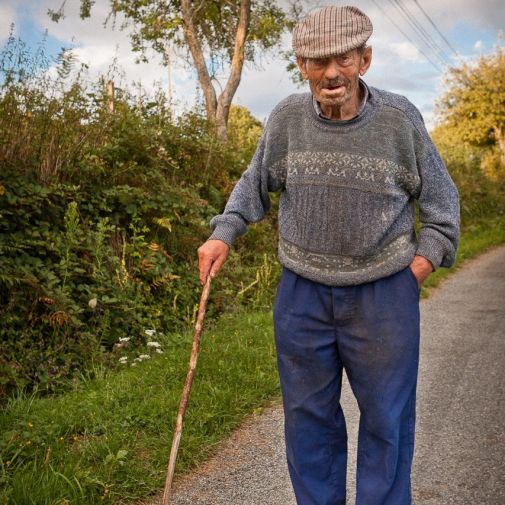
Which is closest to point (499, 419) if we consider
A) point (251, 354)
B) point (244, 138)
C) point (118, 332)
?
point (251, 354)

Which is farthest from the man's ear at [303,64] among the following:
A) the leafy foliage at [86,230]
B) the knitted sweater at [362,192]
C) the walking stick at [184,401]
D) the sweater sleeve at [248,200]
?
the leafy foliage at [86,230]

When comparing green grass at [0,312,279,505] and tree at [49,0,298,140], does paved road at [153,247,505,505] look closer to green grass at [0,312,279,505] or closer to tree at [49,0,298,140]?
green grass at [0,312,279,505]

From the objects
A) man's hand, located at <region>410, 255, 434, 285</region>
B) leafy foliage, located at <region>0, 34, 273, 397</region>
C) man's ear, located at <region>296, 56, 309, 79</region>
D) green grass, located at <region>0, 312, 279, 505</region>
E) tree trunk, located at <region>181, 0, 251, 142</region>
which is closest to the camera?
man's ear, located at <region>296, 56, 309, 79</region>

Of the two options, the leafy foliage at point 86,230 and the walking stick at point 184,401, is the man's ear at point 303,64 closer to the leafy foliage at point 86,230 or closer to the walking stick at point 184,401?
the walking stick at point 184,401

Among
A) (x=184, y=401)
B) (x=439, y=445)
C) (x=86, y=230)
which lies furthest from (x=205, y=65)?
(x=184, y=401)

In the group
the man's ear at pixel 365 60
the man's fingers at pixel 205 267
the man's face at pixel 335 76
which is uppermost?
the man's ear at pixel 365 60

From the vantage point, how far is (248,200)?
2732mm

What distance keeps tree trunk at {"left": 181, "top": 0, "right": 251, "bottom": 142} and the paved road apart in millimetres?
8567

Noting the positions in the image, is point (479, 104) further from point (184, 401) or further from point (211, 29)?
point (184, 401)

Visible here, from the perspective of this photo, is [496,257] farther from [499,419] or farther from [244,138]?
[499,419]

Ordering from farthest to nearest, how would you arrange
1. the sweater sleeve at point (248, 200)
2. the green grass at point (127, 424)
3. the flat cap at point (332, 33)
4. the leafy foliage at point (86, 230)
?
1. the leafy foliage at point (86, 230)
2. the green grass at point (127, 424)
3. the sweater sleeve at point (248, 200)
4. the flat cap at point (332, 33)

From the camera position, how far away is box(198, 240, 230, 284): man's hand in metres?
2.58

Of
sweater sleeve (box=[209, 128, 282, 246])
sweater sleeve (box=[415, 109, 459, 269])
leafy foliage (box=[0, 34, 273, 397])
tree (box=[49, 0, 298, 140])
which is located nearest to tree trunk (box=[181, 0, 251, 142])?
tree (box=[49, 0, 298, 140])

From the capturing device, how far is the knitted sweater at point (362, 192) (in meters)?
2.41
